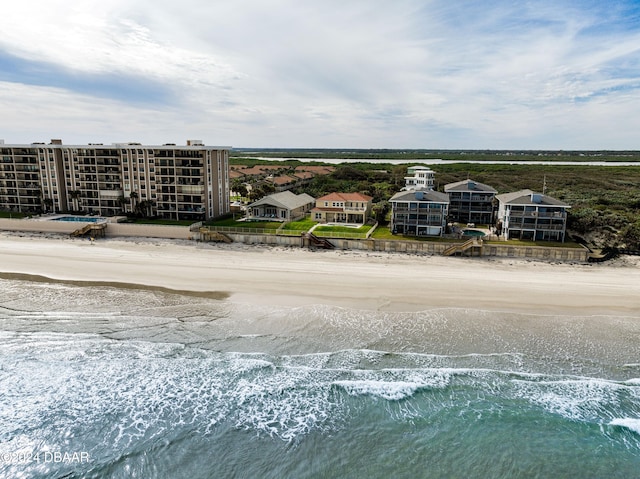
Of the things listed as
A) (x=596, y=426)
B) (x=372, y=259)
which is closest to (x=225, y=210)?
(x=372, y=259)

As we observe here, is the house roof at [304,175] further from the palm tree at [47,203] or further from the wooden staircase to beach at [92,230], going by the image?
the wooden staircase to beach at [92,230]

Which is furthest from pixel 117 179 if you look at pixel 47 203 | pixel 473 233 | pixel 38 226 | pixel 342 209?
pixel 473 233

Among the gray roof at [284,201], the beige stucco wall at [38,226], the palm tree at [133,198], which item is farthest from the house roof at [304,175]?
the beige stucco wall at [38,226]

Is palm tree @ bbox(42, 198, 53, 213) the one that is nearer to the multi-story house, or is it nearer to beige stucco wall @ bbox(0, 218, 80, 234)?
beige stucco wall @ bbox(0, 218, 80, 234)

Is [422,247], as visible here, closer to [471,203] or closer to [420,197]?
[420,197]

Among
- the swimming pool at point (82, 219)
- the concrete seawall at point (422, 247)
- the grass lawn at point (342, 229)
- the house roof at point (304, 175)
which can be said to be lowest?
the concrete seawall at point (422, 247)

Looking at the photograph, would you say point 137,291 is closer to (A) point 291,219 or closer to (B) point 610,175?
(A) point 291,219

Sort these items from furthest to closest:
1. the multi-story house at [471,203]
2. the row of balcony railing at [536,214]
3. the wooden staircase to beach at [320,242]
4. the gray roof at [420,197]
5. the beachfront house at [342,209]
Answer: the multi-story house at [471,203] < the beachfront house at [342,209] < the gray roof at [420,197] < the wooden staircase to beach at [320,242] < the row of balcony railing at [536,214]

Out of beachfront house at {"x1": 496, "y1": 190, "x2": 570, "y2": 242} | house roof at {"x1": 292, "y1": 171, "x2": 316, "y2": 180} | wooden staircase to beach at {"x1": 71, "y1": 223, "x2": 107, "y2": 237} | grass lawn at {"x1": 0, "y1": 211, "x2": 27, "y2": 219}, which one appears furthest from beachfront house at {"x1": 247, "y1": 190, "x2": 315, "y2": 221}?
house roof at {"x1": 292, "y1": 171, "x2": 316, "y2": 180}

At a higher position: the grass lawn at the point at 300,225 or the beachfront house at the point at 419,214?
the beachfront house at the point at 419,214
